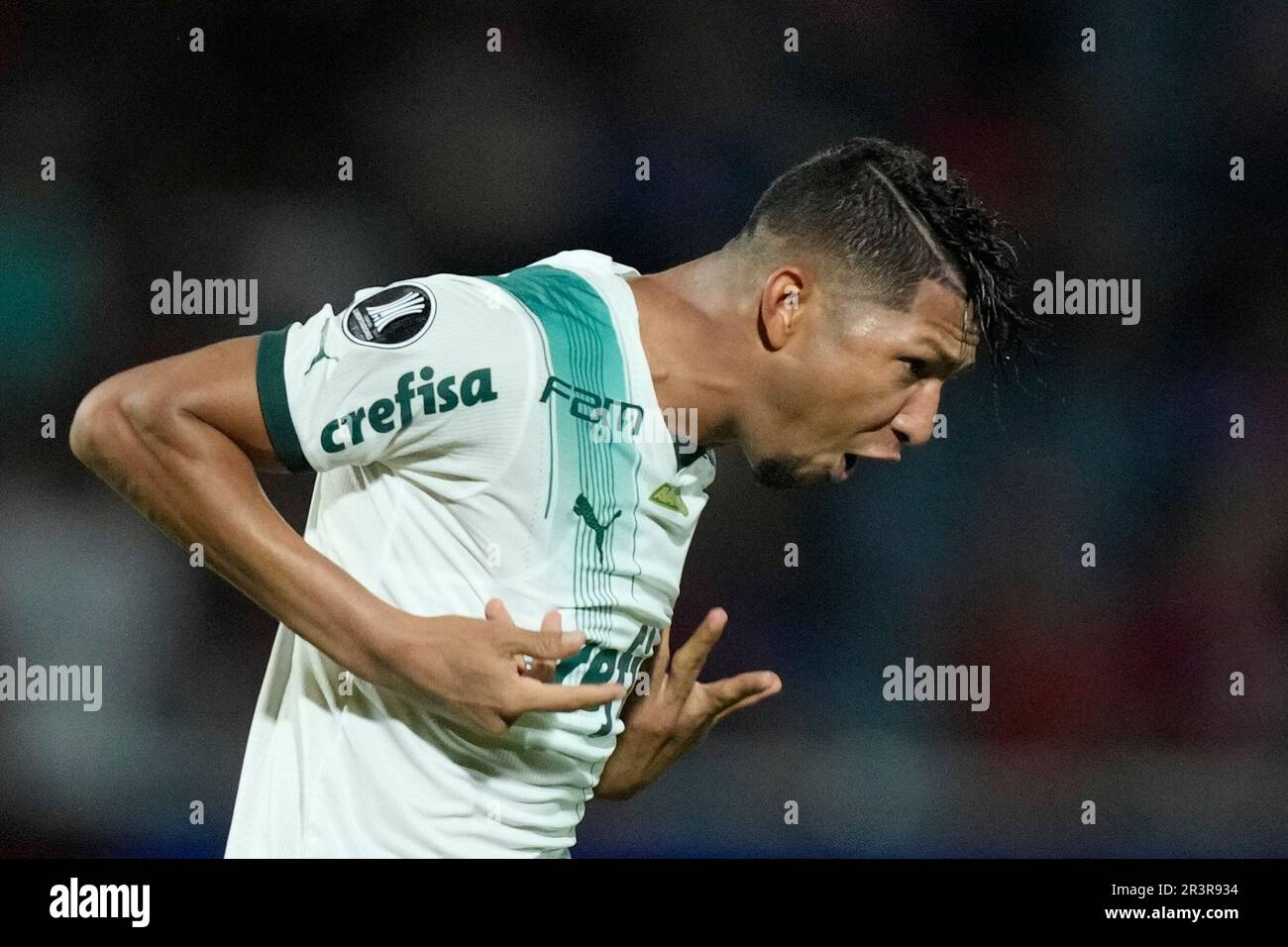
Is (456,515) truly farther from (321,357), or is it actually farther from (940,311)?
(940,311)

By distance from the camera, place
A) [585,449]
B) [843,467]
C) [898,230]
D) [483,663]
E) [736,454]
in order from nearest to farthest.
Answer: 1. [483,663]
2. [585,449]
3. [898,230]
4. [843,467]
5. [736,454]

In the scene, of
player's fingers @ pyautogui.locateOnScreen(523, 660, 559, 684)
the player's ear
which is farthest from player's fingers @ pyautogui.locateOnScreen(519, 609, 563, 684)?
the player's ear

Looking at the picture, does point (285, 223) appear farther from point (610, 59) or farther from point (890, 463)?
point (890, 463)

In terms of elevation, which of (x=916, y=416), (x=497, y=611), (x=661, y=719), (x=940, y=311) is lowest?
(x=661, y=719)

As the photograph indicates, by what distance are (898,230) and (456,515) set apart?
57cm

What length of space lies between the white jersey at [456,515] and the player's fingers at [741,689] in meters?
0.14

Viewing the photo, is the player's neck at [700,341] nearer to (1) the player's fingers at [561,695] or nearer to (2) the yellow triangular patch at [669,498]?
(2) the yellow triangular patch at [669,498]

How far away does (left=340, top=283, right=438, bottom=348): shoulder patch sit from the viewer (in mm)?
1412

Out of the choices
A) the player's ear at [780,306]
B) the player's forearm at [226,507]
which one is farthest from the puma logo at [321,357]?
the player's ear at [780,306]

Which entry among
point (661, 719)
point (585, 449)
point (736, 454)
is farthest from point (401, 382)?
point (736, 454)

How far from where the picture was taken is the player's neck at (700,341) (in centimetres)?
159

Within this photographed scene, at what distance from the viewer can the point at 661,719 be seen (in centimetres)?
174

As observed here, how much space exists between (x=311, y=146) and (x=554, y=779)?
175 cm

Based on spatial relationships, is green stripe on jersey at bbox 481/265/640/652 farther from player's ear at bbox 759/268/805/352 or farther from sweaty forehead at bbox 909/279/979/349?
sweaty forehead at bbox 909/279/979/349
